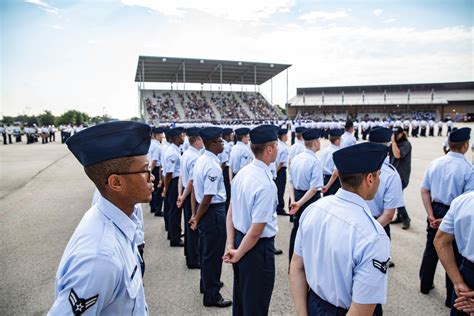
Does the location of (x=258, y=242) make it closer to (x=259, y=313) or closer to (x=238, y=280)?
(x=238, y=280)

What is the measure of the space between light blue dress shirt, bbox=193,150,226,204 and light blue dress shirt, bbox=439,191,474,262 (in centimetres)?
269

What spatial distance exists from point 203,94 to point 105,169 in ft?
149

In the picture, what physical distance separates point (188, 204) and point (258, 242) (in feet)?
8.92

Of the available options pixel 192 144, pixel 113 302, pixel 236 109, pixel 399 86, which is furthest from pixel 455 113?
pixel 113 302

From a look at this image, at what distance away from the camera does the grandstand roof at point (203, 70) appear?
33.5 meters

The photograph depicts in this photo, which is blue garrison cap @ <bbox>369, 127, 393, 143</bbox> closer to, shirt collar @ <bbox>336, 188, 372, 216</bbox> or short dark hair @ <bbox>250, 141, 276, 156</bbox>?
short dark hair @ <bbox>250, 141, 276, 156</bbox>

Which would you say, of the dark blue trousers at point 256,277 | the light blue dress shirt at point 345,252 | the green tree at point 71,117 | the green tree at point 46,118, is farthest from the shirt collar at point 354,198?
the green tree at point 71,117

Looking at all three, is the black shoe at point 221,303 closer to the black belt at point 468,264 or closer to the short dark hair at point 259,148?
the short dark hair at point 259,148

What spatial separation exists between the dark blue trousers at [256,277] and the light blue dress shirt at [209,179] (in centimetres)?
135

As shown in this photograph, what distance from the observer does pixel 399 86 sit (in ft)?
189

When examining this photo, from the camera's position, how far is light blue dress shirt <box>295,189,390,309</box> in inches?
66.0

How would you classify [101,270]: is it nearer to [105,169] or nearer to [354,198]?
[105,169]

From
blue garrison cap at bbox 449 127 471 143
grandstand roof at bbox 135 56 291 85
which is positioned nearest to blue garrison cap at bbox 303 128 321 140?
blue garrison cap at bbox 449 127 471 143

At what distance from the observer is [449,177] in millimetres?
3783
